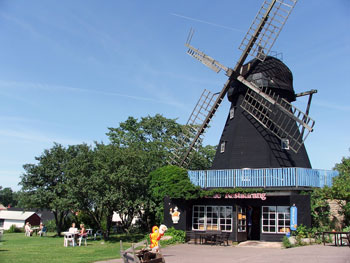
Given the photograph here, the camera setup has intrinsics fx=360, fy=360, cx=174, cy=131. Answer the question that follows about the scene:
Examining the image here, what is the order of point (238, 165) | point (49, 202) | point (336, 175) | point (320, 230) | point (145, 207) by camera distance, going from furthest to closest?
1. point (49, 202)
2. point (145, 207)
3. point (238, 165)
4. point (336, 175)
5. point (320, 230)

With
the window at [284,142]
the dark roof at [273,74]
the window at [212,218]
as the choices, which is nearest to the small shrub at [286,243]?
the window at [212,218]

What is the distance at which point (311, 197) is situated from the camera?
62.1ft

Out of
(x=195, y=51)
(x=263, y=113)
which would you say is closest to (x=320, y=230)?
(x=263, y=113)

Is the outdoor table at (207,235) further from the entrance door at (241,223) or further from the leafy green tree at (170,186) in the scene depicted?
the leafy green tree at (170,186)

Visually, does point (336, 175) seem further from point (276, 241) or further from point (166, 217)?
point (166, 217)

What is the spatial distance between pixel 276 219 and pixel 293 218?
1.71m

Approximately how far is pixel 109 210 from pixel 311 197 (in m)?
12.8

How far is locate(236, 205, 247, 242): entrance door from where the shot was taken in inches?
810

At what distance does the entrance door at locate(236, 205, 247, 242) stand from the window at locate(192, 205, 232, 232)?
68 centimetres

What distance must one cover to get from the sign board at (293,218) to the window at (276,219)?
125 cm

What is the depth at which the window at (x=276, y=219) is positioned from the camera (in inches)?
781

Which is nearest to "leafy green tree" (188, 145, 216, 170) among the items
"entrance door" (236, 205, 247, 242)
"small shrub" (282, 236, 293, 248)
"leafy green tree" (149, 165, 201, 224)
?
"leafy green tree" (149, 165, 201, 224)

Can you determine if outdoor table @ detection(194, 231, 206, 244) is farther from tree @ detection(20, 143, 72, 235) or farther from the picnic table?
tree @ detection(20, 143, 72, 235)

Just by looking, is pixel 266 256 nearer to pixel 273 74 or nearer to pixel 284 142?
pixel 284 142
